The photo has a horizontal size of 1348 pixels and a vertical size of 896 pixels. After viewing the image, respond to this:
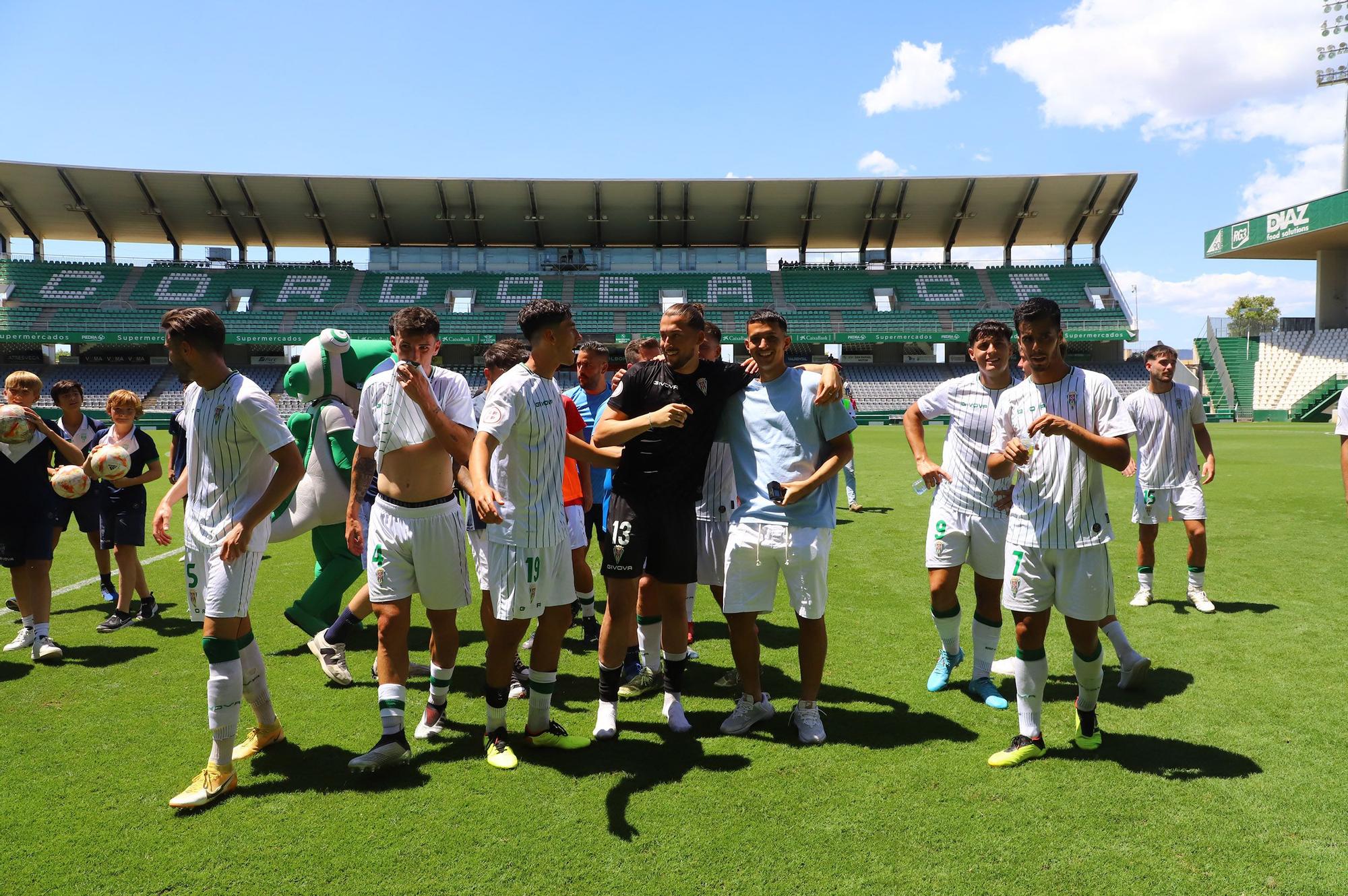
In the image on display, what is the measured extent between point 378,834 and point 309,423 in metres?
3.20

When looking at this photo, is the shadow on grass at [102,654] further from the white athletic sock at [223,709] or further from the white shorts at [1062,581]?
the white shorts at [1062,581]

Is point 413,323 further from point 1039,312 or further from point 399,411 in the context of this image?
point 1039,312

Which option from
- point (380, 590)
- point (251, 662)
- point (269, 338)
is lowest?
point (251, 662)

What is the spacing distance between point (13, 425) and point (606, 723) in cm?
479

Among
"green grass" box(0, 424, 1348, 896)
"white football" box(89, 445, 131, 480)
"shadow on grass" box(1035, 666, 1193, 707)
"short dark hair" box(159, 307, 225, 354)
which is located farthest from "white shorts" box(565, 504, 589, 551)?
"white football" box(89, 445, 131, 480)

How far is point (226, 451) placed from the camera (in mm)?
3600

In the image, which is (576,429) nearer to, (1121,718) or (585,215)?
(1121,718)

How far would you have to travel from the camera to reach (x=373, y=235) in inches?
1752

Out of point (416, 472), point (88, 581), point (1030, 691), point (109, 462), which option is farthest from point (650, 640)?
point (88, 581)

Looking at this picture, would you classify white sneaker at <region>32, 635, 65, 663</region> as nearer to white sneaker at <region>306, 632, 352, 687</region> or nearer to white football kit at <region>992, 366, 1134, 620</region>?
white sneaker at <region>306, 632, 352, 687</region>

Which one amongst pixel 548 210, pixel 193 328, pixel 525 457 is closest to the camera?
pixel 193 328

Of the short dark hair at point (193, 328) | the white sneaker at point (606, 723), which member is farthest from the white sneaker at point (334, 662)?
the short dark hair at point (193, 328)

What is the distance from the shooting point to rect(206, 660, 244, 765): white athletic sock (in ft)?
11.7

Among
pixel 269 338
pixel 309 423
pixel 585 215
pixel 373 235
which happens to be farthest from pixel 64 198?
pixel 309 423
